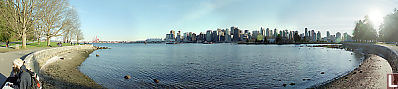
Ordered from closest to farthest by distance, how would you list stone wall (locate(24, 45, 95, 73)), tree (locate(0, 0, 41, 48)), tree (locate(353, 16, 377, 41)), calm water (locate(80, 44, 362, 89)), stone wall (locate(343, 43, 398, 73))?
stone wall (locate(24, 45, 95, 73)) < calm water (locate(80, 44, 362, 89)) < stone wall (locate(343, 43, 398, 73)) < tree (locate(0, 0, 41, 48)) < tree (locate(353, 16, 377, 41))

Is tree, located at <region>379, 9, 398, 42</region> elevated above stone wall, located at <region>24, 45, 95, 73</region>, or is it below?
above

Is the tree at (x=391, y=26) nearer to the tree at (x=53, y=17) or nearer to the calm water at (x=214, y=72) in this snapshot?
the calm water at (x=214, y=72)

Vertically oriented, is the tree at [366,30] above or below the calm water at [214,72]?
above

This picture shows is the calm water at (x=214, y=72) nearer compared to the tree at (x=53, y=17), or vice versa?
the calm water at (x=214, y=72)

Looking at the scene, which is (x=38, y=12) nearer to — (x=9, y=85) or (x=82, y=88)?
(x=82, y=88)

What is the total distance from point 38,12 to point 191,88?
142 feet

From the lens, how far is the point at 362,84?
1462 centimetres

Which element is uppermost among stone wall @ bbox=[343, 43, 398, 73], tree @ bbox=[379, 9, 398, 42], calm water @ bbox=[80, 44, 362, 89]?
tree @ bbox=[379, 9, 398, 42]

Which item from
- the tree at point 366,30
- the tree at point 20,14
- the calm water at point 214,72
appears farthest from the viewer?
A: the tree at point 366,30

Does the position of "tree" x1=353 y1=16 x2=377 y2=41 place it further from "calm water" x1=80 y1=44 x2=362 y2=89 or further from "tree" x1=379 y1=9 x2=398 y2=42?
"calm water" x1=80 y1=44 x2=362 y2=89

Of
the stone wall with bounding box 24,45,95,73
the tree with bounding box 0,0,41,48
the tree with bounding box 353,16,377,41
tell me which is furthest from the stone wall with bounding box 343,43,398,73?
the tree with bounding box 0,0,41,48

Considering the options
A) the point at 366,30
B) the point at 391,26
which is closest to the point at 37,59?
the point at 391,26

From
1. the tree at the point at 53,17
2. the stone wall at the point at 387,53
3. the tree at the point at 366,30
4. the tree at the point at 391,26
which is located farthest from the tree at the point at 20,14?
the tree at the point at 366,30

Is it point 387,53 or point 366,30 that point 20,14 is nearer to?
point 387,53
